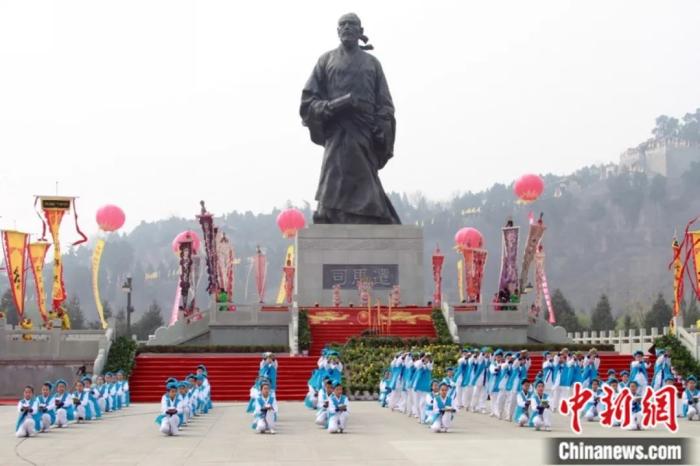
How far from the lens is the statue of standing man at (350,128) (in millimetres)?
33875

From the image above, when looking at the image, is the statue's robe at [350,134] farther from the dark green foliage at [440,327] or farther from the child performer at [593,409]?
the child performer at [593,409]

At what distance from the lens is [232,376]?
2412 cm

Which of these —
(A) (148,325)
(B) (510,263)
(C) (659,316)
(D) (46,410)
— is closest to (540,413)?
(D) (46,410)

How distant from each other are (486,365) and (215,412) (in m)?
5.41

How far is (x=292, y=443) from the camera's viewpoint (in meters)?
13.7

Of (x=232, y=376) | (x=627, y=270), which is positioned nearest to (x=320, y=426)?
(x=232, y=376)

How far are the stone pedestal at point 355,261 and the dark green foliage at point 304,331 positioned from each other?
10.3 ft

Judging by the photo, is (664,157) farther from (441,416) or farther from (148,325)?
(441,416)

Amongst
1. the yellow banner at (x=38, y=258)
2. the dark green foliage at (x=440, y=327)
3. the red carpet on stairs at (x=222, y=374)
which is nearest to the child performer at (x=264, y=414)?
the red carpet on stairs at (x=222, y=374)

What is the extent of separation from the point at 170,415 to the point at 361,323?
14.4 meters

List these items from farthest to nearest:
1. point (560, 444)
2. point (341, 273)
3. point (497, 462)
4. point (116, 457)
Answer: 1. point (341, 273)
2. point (116, 457)
3. point (497, 462)
4. point (560, 444)

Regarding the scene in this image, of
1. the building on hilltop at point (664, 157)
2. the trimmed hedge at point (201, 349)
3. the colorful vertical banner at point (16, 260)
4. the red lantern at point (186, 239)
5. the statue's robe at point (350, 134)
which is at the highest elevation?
the building on hilltop at point (664, 157)

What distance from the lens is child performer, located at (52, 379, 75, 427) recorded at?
16.6 metres

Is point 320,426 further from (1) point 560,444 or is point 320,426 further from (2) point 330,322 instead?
(2) point 330,322
